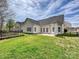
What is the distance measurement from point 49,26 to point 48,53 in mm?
29458

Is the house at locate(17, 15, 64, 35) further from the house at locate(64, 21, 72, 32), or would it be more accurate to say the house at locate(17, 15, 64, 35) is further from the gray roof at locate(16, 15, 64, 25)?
the house at locate(64, 21, 72, 32)

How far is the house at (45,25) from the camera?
39656mm

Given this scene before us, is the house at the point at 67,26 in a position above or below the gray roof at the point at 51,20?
below

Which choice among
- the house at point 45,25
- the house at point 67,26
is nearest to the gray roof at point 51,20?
the house at point 45,25

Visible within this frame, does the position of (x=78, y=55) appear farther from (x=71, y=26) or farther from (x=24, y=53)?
(x=71, y=26)

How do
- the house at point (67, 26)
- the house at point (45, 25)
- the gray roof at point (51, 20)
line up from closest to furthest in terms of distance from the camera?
the house at point (45, 25) < the gray roof at point (51, 20) < the house at point (67, 26)

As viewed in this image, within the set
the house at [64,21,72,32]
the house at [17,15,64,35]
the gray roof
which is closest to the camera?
the house at [17,15,64,35]

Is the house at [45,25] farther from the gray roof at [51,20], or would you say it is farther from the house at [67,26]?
the house at [67,26]

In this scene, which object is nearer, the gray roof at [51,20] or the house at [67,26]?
the gray roof at [51,20]

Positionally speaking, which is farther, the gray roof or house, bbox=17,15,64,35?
the gray roof

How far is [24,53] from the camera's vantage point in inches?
442

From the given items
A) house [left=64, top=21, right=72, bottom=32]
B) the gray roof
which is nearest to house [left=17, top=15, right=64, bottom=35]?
the gray roof

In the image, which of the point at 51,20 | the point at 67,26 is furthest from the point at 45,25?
the point at 67,26

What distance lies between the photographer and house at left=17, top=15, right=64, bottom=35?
39656mm
